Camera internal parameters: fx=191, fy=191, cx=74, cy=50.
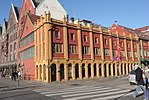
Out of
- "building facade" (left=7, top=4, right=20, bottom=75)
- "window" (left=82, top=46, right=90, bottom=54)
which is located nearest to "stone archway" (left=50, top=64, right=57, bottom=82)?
"window" (left=82, top=46, right=90, bottom=54)

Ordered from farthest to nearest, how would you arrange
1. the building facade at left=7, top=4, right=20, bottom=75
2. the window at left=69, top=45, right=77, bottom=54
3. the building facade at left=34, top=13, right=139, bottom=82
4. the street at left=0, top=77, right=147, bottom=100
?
the building facade at left=7, top=4, right=20, bottom=75, the window at left=69, top=45, right=77, bottom=54, the building facade at left=34, top=13, right=139, bottom=82, the street at left=0, top=77, right=147, bottom=100

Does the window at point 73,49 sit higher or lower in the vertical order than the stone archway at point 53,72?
higher

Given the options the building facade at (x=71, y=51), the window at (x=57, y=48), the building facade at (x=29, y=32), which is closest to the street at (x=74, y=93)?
the building facade at (x=71, y=51)

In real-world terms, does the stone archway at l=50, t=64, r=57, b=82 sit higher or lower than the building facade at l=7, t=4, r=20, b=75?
lower

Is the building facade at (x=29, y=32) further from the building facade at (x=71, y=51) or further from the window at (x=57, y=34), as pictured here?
the window at (x=57, y=34)

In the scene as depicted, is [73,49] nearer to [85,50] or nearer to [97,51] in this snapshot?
[85,50]

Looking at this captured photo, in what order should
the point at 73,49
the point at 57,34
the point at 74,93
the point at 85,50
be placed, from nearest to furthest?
the point at 74,93 < the point at 57,34 < the point at 73,49 < the point at 85,50

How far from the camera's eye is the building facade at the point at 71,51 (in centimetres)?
2989

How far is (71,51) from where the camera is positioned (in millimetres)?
32719

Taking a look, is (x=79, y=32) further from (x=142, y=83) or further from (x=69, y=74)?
(x=142, y=83)

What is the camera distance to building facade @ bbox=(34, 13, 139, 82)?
2989 cm

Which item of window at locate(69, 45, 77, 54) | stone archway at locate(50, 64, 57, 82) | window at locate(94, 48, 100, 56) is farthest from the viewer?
window at locate(94, 48, 100, 56)

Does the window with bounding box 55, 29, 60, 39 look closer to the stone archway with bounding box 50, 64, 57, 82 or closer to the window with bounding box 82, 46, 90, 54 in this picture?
the stone archway with bounding box 50, 64, 57, 82

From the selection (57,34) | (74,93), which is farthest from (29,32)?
(74,93)
